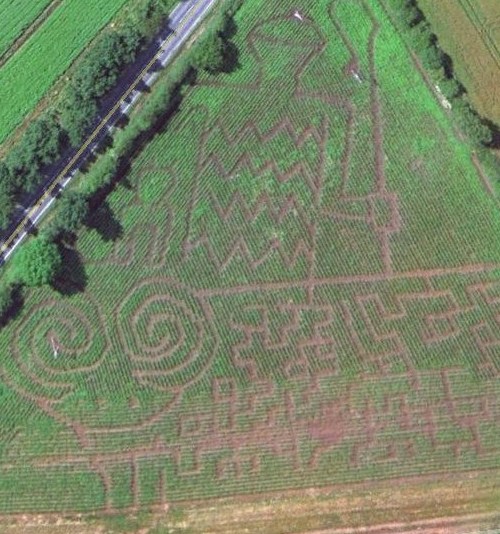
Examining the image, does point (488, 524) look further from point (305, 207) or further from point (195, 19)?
point (195, 19)

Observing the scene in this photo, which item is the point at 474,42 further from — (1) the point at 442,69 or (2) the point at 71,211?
(2) the point at 71,211

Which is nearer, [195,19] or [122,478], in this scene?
[122,478]

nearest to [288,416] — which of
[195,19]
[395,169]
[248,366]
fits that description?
[248,366]

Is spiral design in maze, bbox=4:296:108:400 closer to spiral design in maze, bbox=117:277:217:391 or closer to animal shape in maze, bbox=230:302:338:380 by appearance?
spiral design in maze, bbox=117:277:217:391

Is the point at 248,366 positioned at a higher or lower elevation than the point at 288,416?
higher

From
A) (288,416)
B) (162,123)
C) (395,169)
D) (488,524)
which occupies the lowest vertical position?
(488,524)

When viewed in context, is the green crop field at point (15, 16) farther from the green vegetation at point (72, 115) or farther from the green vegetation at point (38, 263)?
the green vegetation at point (38, 263)
